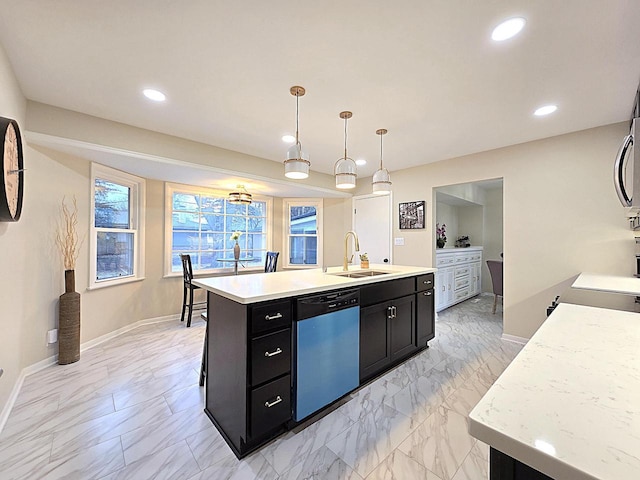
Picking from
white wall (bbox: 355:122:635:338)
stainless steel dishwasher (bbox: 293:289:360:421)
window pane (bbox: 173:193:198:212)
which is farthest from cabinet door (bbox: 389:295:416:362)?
window pane (bbox: 173:193:198:212)

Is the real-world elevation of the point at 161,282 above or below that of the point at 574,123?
below

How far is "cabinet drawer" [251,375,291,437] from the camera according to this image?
1.62 meters

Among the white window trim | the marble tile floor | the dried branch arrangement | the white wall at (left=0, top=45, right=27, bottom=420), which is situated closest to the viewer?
the marble tile floor

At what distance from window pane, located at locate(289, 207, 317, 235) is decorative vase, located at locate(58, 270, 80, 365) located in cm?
356

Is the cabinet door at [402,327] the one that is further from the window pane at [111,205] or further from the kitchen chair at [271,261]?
the window pane at [111,205]

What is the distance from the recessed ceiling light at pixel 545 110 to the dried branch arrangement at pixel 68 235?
485 centimetres

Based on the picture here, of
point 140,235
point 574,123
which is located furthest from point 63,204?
point 574,123

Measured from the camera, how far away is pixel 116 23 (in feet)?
5.33

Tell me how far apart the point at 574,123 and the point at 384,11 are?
105 inches

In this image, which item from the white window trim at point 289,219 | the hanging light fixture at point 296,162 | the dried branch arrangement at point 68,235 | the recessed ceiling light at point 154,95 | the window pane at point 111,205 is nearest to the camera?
the hanging light fixture at point 296,162

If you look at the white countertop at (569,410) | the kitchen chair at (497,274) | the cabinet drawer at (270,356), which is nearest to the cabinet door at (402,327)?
the cabinet drawer at (270,356)

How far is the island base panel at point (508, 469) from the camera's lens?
518 millimetres

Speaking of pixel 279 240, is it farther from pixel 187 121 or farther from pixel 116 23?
pixel 116 23

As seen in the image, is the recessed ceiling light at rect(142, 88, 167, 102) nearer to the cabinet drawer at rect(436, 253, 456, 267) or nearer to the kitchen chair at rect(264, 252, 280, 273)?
the kitchen chair at rect(264, 252, 280, 273)
